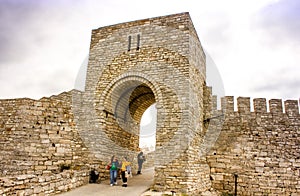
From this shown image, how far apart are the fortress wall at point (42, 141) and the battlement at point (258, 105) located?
17.6 ft

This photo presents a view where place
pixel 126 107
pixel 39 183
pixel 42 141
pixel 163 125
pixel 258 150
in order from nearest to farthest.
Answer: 1. pixel 39 183
2. pixel 163 125
3. pixel 42 141
4. pixel 258 150
5. pixel 126 107

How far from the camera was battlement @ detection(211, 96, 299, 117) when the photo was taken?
31.8 feet

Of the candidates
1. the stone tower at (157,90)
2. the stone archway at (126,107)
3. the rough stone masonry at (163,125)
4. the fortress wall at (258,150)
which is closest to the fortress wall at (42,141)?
the rough stone masonry at (163,125)

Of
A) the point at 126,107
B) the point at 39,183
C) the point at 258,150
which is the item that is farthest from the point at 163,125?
the point at 258,150

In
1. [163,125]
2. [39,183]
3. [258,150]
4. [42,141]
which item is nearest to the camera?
[39,183]

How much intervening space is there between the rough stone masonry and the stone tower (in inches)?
1.3

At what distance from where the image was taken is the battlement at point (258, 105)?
9.69 m

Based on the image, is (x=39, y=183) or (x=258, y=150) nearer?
(x=39, y=183)

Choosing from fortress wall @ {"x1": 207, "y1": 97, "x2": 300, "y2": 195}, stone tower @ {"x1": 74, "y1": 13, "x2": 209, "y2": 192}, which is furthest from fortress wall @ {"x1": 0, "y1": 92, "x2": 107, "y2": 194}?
fortress wall @ {"x1": 207, "y1": 97, "x2": 300, "y2": 195}

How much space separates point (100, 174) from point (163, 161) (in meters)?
2.47

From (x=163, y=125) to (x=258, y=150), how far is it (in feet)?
13.4

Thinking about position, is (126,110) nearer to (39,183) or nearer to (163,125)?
(163,125)

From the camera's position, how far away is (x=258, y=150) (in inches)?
365

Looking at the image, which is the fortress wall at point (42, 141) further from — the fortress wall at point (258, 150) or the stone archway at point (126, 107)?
the fortress wall at point (258, 150)
